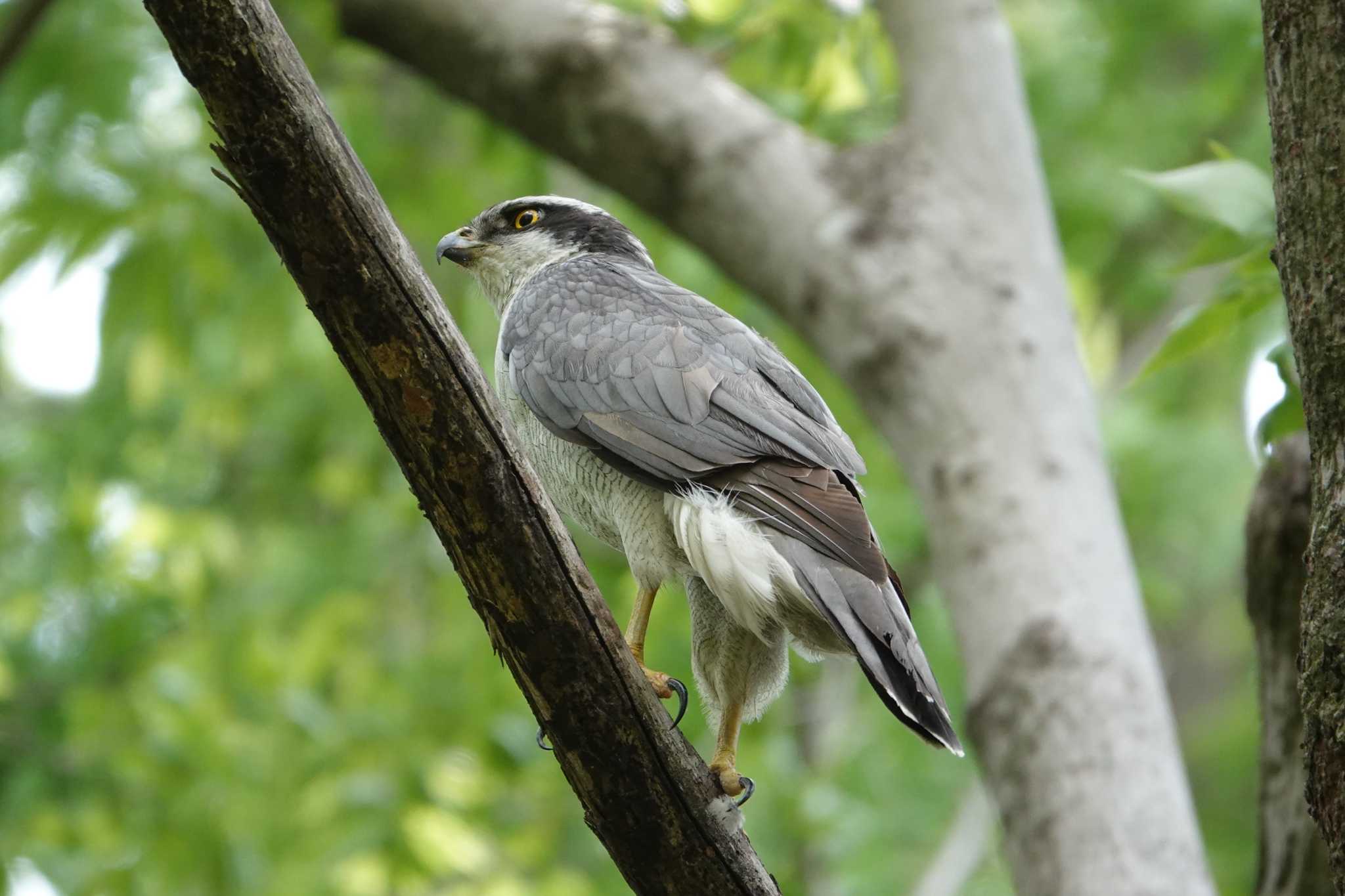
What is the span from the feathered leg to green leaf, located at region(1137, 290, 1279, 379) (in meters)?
1.27

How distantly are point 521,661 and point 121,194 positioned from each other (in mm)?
4797

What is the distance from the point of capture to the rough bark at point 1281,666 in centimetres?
371

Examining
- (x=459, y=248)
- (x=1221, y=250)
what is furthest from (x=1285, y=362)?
(x=459, y=248)

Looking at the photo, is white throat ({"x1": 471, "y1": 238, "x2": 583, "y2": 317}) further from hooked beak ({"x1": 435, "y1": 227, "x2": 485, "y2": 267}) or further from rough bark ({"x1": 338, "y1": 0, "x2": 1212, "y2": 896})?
rough bark ({"x1": 338, "y1": 0, "x2": 1212, "y2": 896})

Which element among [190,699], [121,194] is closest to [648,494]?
[190,699]

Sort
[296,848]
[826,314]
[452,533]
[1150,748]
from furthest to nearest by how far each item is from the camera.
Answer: [296,848], [826,314], [1150,748], [452,533]

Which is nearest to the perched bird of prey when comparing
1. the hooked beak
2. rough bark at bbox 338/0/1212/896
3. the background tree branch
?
the hooked beak

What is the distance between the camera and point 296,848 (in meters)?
6.02

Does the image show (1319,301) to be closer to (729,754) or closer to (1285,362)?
(1285,362)

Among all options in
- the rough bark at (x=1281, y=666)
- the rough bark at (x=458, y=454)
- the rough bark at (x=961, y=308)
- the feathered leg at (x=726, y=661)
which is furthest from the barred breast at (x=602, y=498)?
the rough bark at (x=1281, y=666)

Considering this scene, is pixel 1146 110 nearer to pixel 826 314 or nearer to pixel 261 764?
pixel 826 314

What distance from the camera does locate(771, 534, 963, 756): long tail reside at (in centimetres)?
260

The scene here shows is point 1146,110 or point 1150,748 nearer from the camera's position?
point 1150,748

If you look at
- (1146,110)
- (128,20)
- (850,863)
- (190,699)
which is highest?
(128,20)
